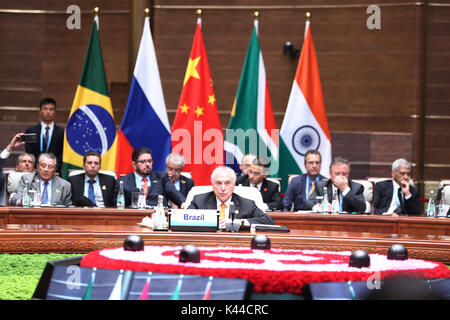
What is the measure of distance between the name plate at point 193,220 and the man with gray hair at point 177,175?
103 inches

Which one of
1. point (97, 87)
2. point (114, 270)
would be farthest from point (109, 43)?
point (114, 270)

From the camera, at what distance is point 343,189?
20.9ft

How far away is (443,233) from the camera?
5469 millimetres

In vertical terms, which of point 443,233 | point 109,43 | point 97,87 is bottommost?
point 443,233

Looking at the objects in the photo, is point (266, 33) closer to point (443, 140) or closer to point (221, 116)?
point (221, 116)

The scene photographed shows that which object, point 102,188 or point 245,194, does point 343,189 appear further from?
point 102,188

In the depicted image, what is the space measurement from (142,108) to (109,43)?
246cm

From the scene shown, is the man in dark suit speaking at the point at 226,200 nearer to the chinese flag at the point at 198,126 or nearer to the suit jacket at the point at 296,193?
the suit jacket at the point at 296,193

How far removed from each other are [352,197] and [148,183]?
181cm

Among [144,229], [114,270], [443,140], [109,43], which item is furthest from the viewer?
[109,43]

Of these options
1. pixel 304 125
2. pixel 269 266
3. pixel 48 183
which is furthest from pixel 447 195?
pixel 269 266

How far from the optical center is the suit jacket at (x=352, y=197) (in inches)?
247

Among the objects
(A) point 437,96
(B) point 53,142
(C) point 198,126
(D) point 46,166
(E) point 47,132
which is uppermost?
(A) point 437,96
